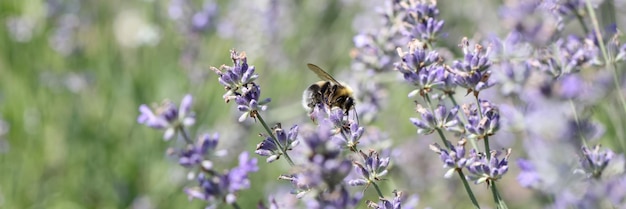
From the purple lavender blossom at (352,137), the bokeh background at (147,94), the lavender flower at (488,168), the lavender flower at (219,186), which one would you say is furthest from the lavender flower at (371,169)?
the bokeh background at (147,94)

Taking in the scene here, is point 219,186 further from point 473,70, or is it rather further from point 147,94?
point 147,94

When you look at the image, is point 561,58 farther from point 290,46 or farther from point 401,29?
point 290,46

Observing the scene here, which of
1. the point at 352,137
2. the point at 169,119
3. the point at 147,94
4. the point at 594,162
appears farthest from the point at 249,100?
the point at 147,94

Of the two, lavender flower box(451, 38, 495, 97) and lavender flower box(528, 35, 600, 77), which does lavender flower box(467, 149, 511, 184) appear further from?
lavender flower box(528, 35, 600, 77)

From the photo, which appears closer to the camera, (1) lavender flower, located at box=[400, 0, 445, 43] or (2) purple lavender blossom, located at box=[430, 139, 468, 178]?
(2) purple lavender blossom, located at box=[430, 139, 468, 178]

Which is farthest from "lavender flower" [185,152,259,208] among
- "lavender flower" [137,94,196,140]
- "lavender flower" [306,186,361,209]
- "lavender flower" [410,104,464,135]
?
"lavender flower" [306,186,361,209]

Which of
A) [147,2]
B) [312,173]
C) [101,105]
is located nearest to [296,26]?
[147,2]
